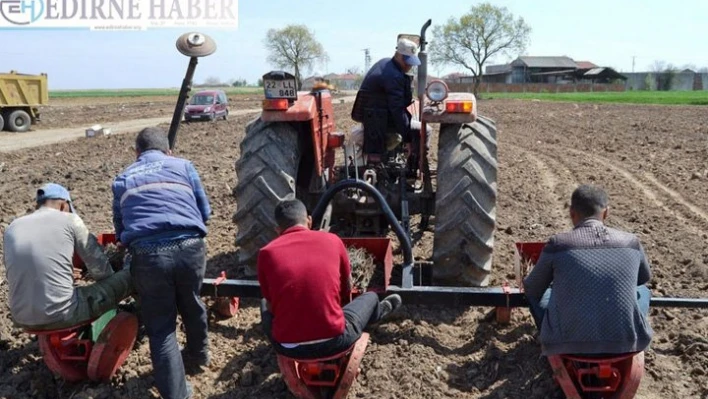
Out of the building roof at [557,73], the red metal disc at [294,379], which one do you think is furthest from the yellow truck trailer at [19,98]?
the building roof at [557,73]

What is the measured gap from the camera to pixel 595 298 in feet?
11.2

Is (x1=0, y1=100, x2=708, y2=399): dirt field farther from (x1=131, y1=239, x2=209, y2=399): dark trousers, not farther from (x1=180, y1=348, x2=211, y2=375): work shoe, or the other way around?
(x1=131, y1=239, x2=209, y2=399): dark trousers

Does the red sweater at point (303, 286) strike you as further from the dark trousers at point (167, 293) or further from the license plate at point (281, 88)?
the license plate at point (281, 88)

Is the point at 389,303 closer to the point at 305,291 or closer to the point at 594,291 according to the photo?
the point at 305,291

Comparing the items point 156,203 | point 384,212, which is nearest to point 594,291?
point 384,212

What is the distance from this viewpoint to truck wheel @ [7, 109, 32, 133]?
2222cm

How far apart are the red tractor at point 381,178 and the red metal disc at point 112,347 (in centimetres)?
118

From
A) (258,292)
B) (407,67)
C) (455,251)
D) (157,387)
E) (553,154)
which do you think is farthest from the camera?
(553,154)

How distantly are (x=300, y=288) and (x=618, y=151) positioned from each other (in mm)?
12467

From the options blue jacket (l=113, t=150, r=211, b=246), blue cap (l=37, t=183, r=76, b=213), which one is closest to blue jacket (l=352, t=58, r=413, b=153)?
blue jacket (l=113, t=150, r=211, b=246)

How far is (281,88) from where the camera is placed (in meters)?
5.10

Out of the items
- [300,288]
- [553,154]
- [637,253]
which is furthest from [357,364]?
[553,154]

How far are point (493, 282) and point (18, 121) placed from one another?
2152 cm

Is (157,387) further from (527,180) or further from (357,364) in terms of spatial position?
(527,180)
